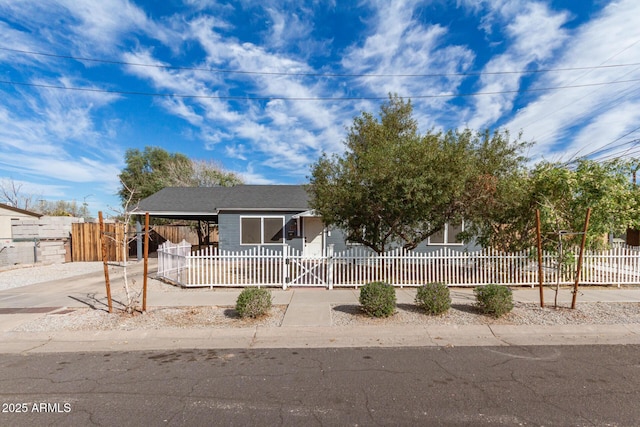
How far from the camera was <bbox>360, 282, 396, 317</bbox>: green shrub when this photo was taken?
19.7 feet

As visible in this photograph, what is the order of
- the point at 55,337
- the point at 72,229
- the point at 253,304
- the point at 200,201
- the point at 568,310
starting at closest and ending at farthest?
1. the point at 55,337
2. the point at 253,304
3. the point at 568,310
4. the point at 72,229
5. the point at 200,201

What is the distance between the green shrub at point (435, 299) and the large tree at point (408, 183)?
2405 mm

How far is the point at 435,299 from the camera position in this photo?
6168mm

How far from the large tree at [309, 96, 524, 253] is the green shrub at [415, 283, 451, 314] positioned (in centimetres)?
241

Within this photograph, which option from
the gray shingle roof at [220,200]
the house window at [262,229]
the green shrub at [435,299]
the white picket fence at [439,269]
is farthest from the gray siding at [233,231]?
the green shrub at [435,299]

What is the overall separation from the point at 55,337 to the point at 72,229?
42.1 feet

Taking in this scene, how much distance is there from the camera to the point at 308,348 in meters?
4.92

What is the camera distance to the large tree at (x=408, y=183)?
7867 mm

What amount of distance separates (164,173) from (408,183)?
33.1 metres

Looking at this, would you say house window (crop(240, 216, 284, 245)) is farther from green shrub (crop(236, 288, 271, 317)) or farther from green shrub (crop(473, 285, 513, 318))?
green shrub (crop(473, 285, 513, 318))

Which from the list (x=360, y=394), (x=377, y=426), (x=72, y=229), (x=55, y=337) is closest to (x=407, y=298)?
(x=360, y=394)

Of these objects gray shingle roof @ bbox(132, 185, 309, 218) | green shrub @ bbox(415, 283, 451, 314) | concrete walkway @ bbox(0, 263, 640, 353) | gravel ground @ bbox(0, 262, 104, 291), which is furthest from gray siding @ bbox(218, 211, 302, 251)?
green shrub @ bbox(415, 283, 451, 314)

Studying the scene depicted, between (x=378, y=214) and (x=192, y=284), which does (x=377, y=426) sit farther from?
(x=192, y=284)

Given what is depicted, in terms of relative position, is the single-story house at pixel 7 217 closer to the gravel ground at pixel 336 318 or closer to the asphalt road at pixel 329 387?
the gravel ground at pixel 336 318
